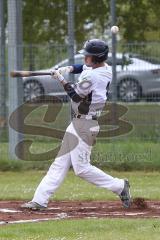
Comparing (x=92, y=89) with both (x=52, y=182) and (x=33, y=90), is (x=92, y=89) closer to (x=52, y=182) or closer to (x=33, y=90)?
(x=52, y=182)

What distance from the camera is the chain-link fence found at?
17.2 m

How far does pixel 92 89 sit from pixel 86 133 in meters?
0.58

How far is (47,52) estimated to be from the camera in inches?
687

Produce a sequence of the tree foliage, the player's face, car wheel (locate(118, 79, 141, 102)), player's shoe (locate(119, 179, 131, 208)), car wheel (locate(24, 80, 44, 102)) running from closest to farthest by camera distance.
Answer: the player's face
player's shoe (locate(119, 179, 131, 208))
car wheel (locate(24, 80, 44, 102))
car wheel (locate(118, 79, 141, 102))
the tree foliage

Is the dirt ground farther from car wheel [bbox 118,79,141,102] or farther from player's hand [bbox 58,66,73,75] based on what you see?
car wheel [bbox 118,79,141,102]

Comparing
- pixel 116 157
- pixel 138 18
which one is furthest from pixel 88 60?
pixel 138 18

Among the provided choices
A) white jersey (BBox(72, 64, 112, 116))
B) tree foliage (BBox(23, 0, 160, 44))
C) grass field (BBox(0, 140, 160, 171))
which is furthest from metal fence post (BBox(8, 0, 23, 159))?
white jersey (BBox(72, 64, 112, 116))

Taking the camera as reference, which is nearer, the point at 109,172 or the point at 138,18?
the point at 109,172

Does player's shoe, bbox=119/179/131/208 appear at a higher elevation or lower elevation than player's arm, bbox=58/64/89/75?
lower

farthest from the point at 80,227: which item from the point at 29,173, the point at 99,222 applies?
the point at 29,173

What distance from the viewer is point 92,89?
10.9 meters

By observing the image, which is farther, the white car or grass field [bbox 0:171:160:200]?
the white car

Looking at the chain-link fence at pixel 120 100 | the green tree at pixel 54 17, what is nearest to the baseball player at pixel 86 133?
the chain-link fence at pixel 120 100

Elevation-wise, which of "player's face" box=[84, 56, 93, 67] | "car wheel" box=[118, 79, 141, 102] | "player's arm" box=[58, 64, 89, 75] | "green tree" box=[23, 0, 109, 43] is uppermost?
"player's face" box=[84, 56, 93, 67]
